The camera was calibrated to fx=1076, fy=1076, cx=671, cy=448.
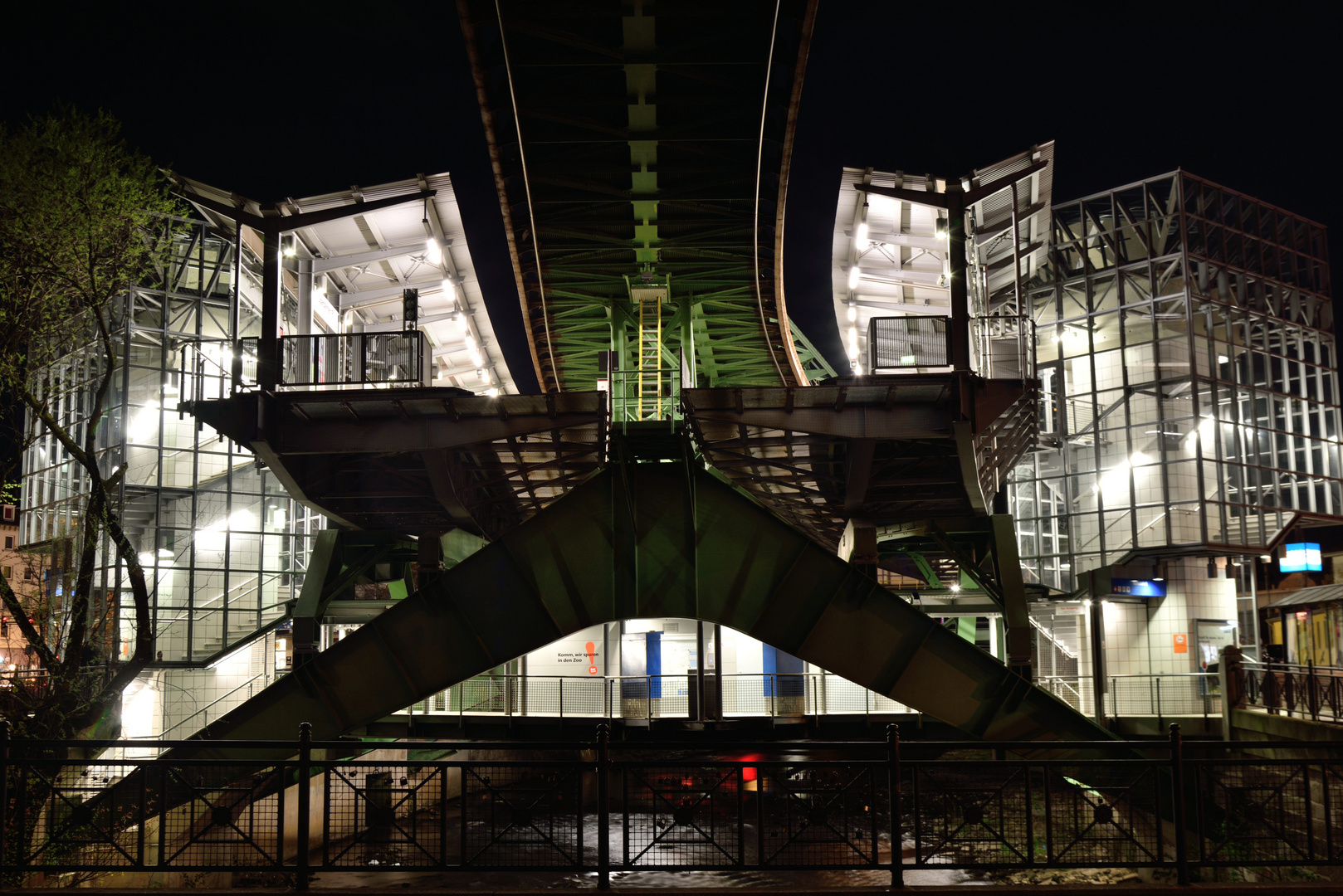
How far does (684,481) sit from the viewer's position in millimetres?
15781

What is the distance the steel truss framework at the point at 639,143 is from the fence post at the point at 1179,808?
10466mm

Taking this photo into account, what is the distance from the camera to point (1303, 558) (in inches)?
1273

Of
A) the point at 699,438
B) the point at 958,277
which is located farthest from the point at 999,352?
the point at 699,438

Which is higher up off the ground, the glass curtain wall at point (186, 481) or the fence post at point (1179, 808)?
the glass curtain wall at point (186, 481)

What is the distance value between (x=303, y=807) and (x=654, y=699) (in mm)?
18504

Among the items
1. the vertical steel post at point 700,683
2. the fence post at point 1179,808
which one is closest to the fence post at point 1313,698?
the vertical steel post at point 700,683

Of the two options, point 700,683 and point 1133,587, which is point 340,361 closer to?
point 700,683

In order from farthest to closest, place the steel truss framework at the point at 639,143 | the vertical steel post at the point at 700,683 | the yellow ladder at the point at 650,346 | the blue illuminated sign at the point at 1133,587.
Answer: the blue illuminated sign at the point at 1133,587
the vertical steel post at the point at 700,683
the yellow ladder at the point at 650,346
the steel truss framework at the point at 639,143

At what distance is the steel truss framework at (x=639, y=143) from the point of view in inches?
603

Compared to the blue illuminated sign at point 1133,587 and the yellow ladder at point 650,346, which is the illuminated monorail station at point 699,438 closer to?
the yellow ladder at point 650,346

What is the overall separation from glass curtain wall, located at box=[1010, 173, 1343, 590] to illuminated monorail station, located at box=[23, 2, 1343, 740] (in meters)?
0.16

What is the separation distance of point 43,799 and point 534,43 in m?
12.2

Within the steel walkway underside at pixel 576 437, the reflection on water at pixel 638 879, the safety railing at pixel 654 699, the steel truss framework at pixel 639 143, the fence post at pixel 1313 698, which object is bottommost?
the reflection on water at pixel 638 879

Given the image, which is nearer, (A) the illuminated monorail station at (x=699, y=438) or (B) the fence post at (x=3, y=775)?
(B) the fence post at (x=3, y=775)
